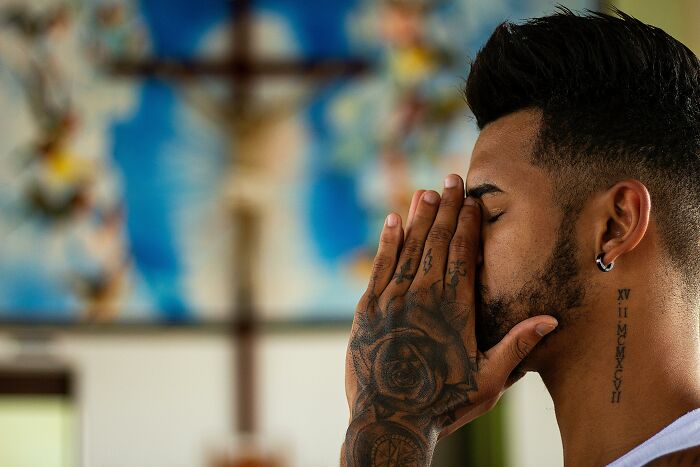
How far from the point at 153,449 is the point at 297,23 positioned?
8.53 feet

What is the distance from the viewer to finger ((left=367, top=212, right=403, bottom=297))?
1.86 m

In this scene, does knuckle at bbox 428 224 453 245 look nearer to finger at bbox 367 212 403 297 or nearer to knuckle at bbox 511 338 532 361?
finger at bbox 367 212 403 297

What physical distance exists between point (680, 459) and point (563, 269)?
337 mm

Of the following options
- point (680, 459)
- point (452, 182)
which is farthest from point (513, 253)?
point (680, 459)

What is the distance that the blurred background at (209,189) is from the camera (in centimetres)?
593

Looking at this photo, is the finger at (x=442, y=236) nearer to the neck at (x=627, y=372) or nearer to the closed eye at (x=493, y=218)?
the closed eye at (x=493, y=218)

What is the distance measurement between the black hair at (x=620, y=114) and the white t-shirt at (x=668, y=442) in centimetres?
24

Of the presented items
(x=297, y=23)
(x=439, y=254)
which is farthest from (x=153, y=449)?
(x=439, y=254)

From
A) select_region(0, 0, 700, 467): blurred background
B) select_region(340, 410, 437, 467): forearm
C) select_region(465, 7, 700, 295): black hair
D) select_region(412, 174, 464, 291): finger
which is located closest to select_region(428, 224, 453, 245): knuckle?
select_region(412, 174, 464, 291): finger

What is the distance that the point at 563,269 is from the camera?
1650mm

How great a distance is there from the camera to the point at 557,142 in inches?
67.0

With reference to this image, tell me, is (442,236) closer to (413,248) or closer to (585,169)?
(413,248)

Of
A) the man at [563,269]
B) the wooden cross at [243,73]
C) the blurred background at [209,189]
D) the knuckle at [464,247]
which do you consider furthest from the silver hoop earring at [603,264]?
the wooden cross at [243,73]

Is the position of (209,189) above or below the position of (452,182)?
above
